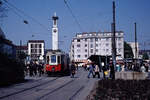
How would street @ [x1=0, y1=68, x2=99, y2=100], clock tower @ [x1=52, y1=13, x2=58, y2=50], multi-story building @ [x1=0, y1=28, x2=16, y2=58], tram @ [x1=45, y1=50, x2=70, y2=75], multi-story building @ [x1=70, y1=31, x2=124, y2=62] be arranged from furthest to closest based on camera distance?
1. multi-story building @ [x1=70, y1=31, x2=124, y2=62]
2. clock tower @ [x1=52, y1=13, x2=58, y2=50]
3. tram @ [x1=45, y1=50, x2=70, y2=75]
4. multi-story building @ [x1=0, y1=28, x2=16, y2=58]
5. street @ [x1=0, y1=68, x2=99, y2=100]

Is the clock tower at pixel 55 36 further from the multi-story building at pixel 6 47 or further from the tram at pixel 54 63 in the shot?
the multi-story building at pixel 6 47

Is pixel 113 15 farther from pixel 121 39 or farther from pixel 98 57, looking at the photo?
pixel 121 39

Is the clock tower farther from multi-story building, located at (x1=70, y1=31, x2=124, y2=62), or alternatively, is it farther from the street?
the street

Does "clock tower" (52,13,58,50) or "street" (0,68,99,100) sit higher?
"clock tower" (52,13,58,50)

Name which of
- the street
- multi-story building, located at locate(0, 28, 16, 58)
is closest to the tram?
multi-story building, located at locate(0, 28, 16, 58)

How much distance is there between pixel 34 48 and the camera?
15175 centimetres

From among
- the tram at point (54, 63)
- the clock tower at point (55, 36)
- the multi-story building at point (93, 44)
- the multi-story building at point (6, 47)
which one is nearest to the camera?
the multi-story building at point (6, 47)

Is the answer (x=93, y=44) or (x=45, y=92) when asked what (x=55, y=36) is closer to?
(x=93, y=44)

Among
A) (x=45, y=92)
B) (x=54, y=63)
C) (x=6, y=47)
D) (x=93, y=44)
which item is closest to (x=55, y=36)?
(x=93, y=44)

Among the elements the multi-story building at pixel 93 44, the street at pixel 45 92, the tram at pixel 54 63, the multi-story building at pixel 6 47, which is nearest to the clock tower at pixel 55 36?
the multi-story building at pixel 93 44

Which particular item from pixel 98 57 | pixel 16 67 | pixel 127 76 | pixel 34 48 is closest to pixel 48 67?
pixel 16 67

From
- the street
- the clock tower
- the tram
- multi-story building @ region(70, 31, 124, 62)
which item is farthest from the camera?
multi-story building @ region(70, 31, 124, 62)

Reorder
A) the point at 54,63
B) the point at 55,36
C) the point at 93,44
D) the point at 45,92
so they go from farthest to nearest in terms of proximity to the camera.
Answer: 1. the point at 93,44
2. the point at 55,36
3. the point at 54,63
4. the point at 45,92

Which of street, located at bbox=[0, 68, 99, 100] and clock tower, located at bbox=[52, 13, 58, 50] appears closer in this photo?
street, located at bbox=[0, 68, 99, 100]
